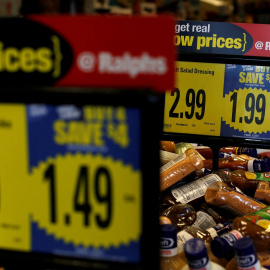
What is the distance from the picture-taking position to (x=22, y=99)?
0.90 m

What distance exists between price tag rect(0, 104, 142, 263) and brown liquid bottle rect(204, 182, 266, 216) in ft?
2.94

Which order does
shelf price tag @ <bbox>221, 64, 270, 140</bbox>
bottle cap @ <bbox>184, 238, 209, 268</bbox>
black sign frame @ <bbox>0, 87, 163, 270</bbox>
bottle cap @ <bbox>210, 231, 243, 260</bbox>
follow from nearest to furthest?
black sign frame @ <bbox>0, 87, 163, 270</bbox>
bottle cap @ <bbox>184, 238, 209, 268</bbox>
bottle cap @ <bbox>210, 231, 243, 260</bbox>
shelf price tag @ <bbox>221, 64, 270, 140</bbox>

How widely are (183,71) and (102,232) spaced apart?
4.16ft

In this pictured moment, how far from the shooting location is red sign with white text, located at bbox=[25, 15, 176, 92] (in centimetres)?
85

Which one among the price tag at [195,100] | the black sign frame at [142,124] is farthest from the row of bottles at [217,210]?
the black sign frame at [142,124]

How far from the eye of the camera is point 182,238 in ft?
4.83

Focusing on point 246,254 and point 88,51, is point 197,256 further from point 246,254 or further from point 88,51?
point 88,51

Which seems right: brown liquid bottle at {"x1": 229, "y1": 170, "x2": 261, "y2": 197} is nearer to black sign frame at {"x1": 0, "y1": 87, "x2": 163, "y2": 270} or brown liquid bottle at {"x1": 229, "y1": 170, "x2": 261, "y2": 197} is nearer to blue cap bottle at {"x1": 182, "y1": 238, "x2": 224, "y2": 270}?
blue cap bottle at {"x1": 182, "y1": 238, "x2": 224, "y2": 270}

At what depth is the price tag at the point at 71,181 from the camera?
869 mm

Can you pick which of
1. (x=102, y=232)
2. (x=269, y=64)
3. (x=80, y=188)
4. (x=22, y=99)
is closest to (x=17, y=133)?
(x=22, y=99)

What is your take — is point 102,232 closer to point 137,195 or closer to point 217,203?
point 137,195

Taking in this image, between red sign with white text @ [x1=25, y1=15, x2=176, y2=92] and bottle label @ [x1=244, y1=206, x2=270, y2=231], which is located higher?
red sign with white text @ [x1=25, y1=15, x2=176, y2=92]

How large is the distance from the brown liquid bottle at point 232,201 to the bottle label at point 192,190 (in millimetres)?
104

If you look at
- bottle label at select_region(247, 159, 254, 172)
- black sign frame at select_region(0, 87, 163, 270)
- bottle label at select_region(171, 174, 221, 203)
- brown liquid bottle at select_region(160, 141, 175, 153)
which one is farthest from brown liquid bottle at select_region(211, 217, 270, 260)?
brown liquid bottle at select_region(160, 141, 175, 153)
